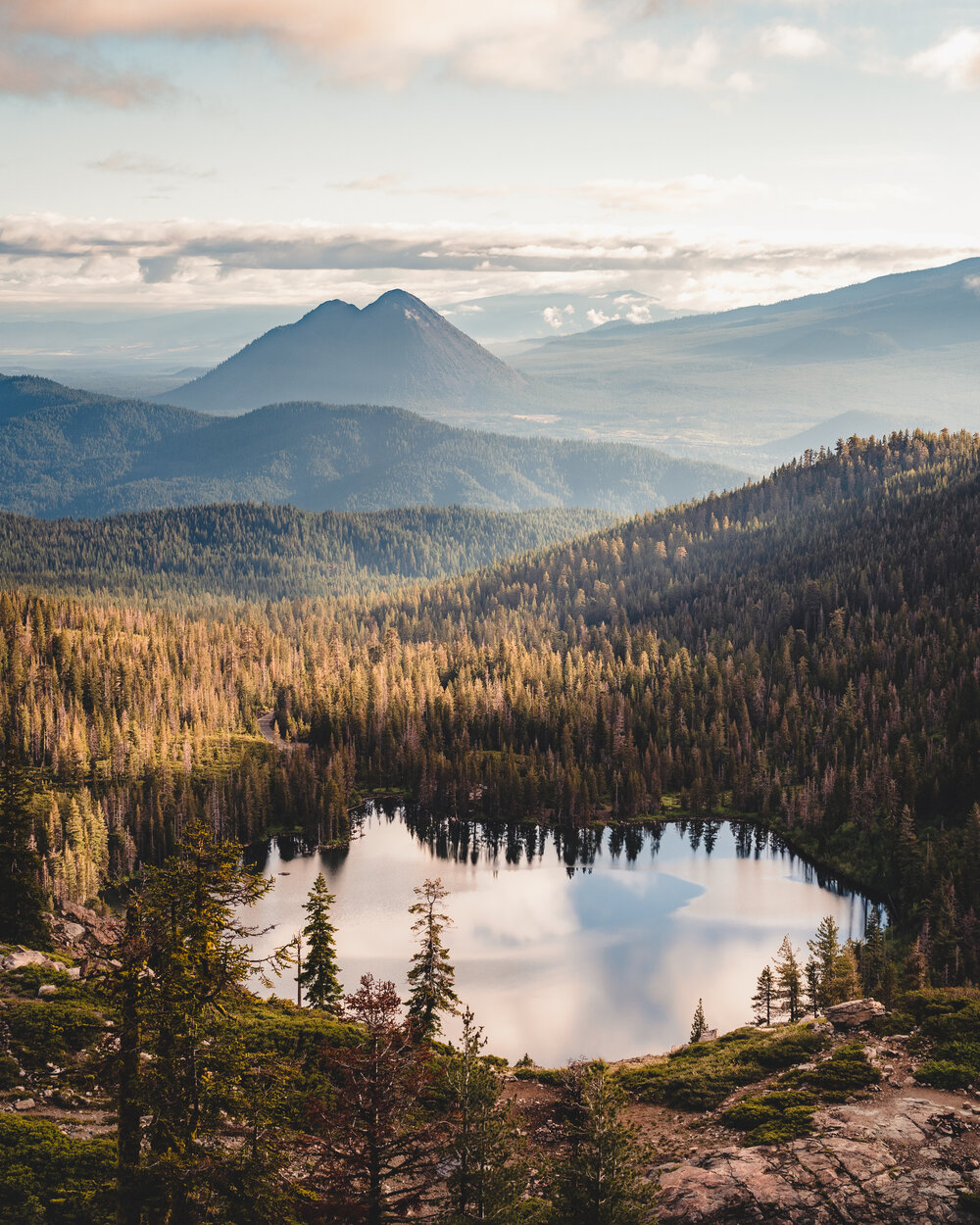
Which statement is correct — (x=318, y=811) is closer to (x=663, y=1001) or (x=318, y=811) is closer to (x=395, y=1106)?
(x=663, y=1001)

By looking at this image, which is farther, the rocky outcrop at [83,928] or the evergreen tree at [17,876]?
the rocky outcrop at [83,928]

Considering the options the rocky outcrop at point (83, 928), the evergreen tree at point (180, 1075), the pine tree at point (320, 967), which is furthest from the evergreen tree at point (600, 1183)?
the rocky outcrop at point (83, 928)

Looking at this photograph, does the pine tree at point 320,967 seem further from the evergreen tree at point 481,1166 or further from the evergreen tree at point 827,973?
the evergreen tree at point 481,1166

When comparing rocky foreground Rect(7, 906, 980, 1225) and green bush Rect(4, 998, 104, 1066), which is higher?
green bush Rect(4, 998, 104, 1066)

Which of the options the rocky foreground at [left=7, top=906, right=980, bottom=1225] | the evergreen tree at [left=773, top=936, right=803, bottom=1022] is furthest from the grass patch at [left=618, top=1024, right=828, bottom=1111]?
the evergreen tree at [left=773, top=936, right=803, bottom=1022]

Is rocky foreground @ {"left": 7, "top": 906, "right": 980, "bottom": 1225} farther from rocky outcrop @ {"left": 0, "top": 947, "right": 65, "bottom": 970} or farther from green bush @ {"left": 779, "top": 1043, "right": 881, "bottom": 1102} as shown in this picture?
rocky outcrop @ {"left": 0, "top": 947, "right": 65, "bottom": 970}

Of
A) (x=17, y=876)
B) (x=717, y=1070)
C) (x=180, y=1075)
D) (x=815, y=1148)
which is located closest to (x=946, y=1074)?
(x=815, y=1148)

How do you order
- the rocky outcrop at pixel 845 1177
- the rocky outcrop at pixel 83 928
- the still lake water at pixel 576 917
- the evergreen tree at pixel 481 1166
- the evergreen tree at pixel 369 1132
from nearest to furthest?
the evergreen tree at pixel 369 1132 → the evergreen tree at pixel 481 1166 → the rocky outcrop at pixel 845 1177 → the rocky outcrop at pixel 83 928 → the still lake water at pixel 576 917

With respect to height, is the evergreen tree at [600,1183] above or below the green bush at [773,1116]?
above
